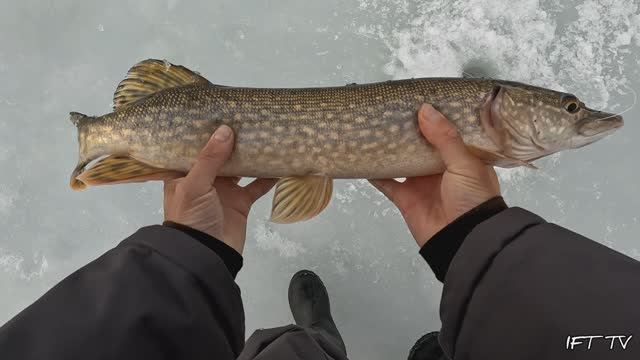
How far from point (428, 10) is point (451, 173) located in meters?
1.39

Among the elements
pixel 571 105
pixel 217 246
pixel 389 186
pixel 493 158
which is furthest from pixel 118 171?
pixel 571 105

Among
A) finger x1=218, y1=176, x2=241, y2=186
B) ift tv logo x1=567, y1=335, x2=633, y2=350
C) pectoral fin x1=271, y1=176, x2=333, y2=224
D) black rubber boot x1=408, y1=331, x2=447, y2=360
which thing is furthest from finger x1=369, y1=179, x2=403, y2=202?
ift tv logo x1=567, y1=335, x2=633, y2=350

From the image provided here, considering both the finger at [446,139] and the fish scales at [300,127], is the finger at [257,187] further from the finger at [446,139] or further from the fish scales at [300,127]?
the finger at [446,139]

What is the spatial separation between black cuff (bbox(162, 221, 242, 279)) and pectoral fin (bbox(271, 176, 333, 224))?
229 millimetres

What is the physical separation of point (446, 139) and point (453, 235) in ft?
1.11

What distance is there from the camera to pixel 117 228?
2.43 metres

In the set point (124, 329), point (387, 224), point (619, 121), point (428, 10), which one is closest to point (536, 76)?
point (428, 10)

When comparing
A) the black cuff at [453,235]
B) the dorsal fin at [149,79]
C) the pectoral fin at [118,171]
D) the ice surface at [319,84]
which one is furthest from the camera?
the ice surface at [319,84]

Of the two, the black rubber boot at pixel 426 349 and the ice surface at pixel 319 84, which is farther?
the ice surface at pixel 319 84

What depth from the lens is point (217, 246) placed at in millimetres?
1540

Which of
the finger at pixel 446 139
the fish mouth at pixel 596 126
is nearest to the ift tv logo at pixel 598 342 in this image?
the finger at pixel 446 139

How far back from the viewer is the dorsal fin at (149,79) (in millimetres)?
1831

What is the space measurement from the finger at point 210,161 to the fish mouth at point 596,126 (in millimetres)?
1296

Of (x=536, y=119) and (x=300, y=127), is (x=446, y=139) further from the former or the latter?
(x=300, y=127)
